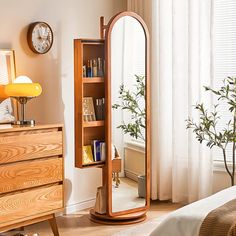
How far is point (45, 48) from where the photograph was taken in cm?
477

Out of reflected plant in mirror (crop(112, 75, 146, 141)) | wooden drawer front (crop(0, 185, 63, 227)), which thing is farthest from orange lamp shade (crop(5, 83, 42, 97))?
reflected plant in mirror (crop(112, 75, 146, 141))

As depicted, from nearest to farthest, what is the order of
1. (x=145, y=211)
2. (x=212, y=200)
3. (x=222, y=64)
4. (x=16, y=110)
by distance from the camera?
(x=212, y=200), (x=16, y=110), (x=145, y=211), (x=222, y=64)

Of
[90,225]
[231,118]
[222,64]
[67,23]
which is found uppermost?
[67,23]

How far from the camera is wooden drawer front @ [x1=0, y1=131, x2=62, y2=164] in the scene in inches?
154

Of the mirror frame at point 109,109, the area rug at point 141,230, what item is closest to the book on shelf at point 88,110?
the mirror frame at point 109,109

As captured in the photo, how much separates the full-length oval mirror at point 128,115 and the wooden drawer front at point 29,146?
668mm

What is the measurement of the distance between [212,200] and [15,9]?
7.97 feet

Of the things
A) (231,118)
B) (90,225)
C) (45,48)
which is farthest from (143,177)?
(45,48)

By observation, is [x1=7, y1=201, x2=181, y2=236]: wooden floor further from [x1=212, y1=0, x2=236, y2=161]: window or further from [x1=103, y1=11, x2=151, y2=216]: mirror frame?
[x1=212, y1=0, x2=236, y2=161]: window

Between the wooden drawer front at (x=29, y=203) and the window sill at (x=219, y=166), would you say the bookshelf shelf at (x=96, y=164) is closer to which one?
the wooden drawer front at (x=29, y=203)

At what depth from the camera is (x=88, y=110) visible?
4.77m

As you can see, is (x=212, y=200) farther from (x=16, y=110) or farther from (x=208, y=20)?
(x=208, y=20)

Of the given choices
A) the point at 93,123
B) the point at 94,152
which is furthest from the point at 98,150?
the point at 93,123

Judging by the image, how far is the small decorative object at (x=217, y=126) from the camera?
480 centimetres
